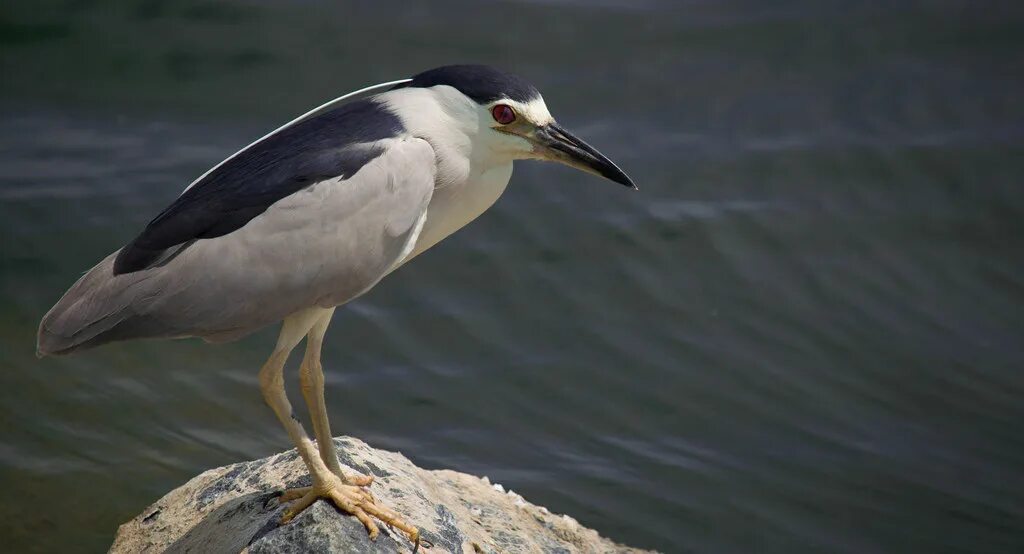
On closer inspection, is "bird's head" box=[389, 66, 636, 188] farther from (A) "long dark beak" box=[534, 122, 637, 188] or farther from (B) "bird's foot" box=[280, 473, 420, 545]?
(B) "bird's foot" box=[280, 473, 420, 545]

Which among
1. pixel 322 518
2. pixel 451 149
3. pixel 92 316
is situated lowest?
pixel 322 518

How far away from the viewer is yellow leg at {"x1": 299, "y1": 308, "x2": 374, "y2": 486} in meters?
4.07

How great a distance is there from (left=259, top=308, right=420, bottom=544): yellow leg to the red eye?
2.99ft

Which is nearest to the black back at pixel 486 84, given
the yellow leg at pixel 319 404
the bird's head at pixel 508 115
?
the bird's head at pixel 508 115

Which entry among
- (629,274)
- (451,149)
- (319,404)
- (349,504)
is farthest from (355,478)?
(629,274)

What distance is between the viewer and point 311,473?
153 inches

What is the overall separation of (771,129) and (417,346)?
123 inches

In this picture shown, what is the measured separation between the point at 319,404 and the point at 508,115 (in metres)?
1.23

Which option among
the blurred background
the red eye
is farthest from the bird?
the blurred background

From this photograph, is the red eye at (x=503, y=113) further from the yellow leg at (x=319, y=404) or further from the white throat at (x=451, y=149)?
the yellow leg at (x=319, y=404)

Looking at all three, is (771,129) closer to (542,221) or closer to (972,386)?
(542,221)

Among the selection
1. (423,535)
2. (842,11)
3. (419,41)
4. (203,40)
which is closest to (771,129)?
(842,11)

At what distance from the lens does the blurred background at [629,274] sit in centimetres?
656

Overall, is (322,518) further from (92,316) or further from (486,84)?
(486,84)
